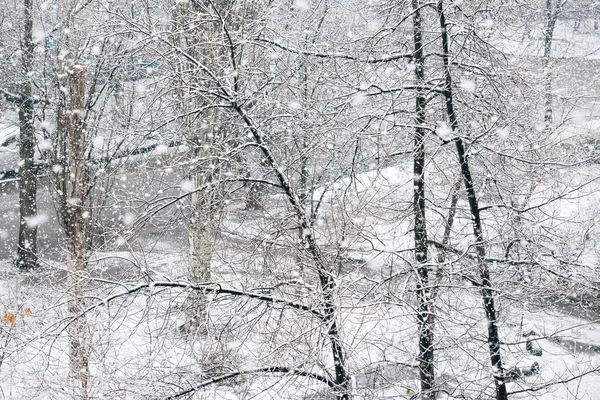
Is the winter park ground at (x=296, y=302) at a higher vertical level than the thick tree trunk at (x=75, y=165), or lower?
lower

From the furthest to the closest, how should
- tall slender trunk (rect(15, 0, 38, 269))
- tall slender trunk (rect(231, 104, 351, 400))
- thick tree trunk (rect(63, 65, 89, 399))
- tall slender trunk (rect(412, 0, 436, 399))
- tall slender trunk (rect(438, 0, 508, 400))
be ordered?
tall slender trunk (rect(15, 0, 38, 269)) < thick tree trunk (rect(63, 65, 89, 399)) < tall slender trunk (rect(412, 0, 436, 399)) < tall slender trunk (rect(438, 0, 508, 400)) < tall slender trunk (rect(231, 104, 351, 400))

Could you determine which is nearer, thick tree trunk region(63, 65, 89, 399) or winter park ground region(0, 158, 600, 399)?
winter park ground region(0, 158, 600, 399)

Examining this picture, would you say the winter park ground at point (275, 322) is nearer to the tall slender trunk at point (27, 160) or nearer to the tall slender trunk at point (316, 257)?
the tall slender trunk at point (316, 257)

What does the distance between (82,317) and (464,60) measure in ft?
16.5

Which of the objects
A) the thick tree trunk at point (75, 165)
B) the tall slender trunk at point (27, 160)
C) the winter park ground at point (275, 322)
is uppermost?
the tall slender trunk at point (27, 160)

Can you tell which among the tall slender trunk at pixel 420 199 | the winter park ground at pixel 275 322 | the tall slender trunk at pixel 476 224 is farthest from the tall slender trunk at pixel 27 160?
the tall slender trunk at pixel 476 224

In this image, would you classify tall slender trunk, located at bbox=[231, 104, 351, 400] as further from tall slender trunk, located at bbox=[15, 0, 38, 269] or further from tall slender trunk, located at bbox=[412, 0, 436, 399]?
tall slender trunk, located at bbox=[15, 0, 38, 269]

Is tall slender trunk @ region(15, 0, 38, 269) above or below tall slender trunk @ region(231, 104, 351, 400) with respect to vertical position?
above

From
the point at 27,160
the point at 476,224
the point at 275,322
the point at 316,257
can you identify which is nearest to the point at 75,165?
the point at 275,322

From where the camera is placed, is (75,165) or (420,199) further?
(75,165)

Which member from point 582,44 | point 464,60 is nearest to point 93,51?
point 464,60

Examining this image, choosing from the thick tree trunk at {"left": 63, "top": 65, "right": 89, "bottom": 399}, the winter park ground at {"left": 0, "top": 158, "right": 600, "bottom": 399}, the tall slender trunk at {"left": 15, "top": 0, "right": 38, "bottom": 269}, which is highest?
the tall slender trunk at {"left": 15, "top": 0, "right": 38, "bottom": 269}

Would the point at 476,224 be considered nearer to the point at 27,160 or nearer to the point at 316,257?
the point at 316,257

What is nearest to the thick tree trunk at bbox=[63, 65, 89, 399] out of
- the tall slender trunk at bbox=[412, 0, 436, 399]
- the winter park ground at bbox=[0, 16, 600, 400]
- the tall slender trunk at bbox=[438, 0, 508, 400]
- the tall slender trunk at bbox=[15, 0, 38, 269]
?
the winter park ground at bbox=[0, 16, 600, 400]
